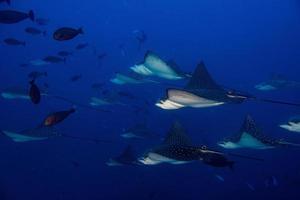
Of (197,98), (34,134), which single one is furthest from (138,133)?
(197,98)

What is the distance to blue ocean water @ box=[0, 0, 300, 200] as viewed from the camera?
57.9 ft

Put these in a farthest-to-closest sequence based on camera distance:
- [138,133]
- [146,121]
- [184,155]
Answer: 1. [146,121]
2. [138,133]
3. [184,155]

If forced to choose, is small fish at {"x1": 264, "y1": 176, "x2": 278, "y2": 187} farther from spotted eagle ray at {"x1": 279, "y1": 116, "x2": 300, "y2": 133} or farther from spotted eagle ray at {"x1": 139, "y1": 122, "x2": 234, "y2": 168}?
spotted eagle ray at {"x1": 139, "y1": 122, "x2": 234, "y2": 168}

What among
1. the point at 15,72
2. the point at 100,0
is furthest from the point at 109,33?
the point at 15,72

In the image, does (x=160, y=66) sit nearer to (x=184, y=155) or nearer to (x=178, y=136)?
(x=178, y=136)

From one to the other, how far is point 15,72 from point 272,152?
32.8 metres

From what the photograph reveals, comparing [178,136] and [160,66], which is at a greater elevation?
[160,66]

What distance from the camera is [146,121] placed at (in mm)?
17734

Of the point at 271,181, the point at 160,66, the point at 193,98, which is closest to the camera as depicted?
the point at 193,98

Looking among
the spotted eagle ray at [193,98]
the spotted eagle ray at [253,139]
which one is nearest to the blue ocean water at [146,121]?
the spotted eagle ray at [253,139]

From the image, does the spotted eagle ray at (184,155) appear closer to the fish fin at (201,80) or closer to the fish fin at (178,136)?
the fish fin at (178,136)

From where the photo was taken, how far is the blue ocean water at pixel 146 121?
1764cm

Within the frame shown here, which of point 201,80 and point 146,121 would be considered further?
point 146,121

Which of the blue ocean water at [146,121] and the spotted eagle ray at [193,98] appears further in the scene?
the blue ocean water at [146,121]
